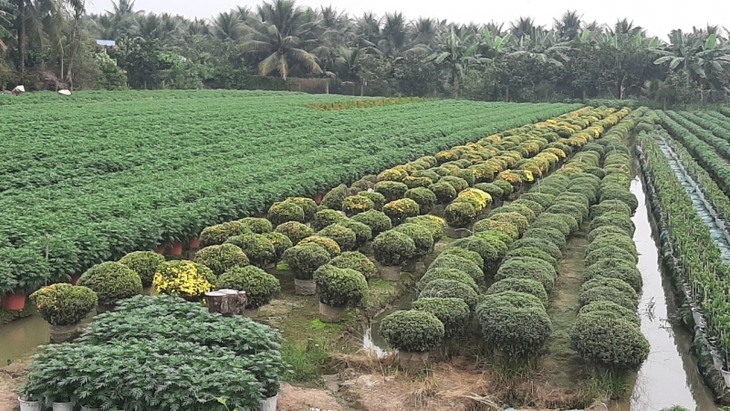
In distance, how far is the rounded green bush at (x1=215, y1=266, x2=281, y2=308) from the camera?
9.95 m

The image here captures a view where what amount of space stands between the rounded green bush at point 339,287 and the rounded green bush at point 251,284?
2.17 feet

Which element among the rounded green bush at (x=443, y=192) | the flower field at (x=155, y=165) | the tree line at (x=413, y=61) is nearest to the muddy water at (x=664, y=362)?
the rounded green bush at (x=443, y=192)

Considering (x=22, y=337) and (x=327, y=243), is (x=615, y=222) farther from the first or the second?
(x=22, y=337)

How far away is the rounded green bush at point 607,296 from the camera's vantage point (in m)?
9.82

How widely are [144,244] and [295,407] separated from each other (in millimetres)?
5499

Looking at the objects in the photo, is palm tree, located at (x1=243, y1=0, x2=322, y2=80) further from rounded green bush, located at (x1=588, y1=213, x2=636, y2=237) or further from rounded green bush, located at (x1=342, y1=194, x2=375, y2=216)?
rounded green bush, located at (x1=588, y1=213, x2=636, y2=237)

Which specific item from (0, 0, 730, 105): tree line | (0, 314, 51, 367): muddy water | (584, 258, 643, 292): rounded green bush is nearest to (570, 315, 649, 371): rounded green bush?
(584, 258, 643, 292): rounded green bush

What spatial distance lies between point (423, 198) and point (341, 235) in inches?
172

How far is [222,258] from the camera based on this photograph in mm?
11008

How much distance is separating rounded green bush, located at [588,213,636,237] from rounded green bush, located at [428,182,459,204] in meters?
3.78

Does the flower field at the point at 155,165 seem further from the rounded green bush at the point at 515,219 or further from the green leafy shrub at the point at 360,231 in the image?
the rounded green bush at the point at 515,219

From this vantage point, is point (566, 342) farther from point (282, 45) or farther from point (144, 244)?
point (282, 45)

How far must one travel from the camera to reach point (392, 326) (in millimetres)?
8805

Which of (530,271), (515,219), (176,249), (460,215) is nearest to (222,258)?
(176,249)
